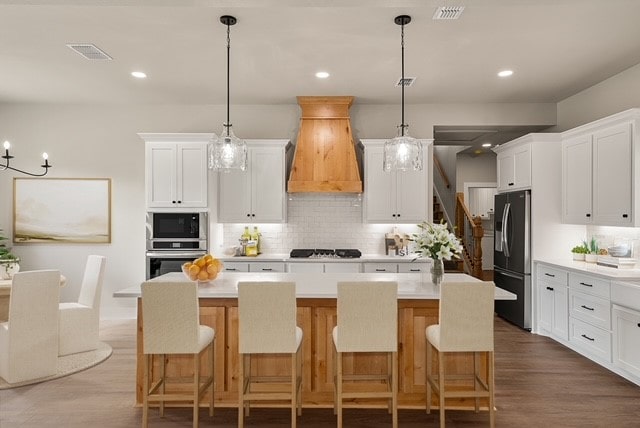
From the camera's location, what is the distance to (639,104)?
436 centimetres

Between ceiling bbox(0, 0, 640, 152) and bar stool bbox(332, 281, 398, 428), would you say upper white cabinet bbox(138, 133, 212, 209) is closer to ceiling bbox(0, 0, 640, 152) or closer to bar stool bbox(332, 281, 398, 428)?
ceiling bbox(0, 0, 640, 152)

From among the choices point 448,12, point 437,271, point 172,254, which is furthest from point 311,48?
point 172,254

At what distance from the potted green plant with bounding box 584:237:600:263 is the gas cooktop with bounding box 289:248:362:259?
2632 millimetres

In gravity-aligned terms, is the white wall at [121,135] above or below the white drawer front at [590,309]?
above

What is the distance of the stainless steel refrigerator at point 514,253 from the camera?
17.1ft

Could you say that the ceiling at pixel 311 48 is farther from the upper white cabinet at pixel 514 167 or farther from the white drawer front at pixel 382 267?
the white drawer front at pixel 382 267

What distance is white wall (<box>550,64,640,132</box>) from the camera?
4.46 m

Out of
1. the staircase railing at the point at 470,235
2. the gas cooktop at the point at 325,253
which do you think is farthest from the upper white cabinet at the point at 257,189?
the staircase railing at the point at 470,235

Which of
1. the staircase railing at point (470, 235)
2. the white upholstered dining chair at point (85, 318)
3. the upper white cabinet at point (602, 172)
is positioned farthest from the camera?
the staircase railing at point (470, 235)

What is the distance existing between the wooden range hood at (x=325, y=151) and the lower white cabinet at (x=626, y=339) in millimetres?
2990

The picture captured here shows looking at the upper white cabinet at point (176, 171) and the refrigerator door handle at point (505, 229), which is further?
the refrigerator door handle at point (505, 229)

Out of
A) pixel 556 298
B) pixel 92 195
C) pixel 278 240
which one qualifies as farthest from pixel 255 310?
pixel 92 195

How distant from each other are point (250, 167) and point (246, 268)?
1.33 m

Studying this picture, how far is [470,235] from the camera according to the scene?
888cm
